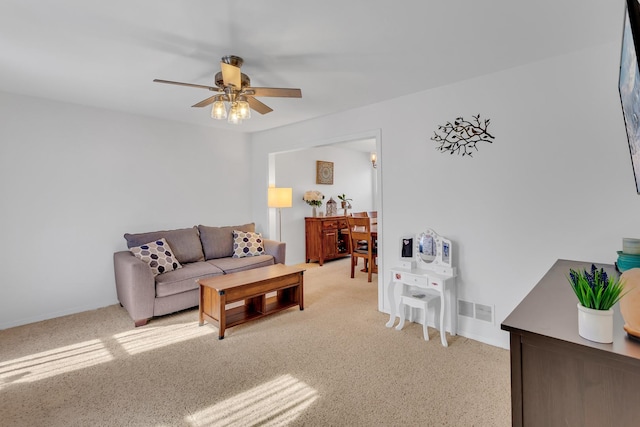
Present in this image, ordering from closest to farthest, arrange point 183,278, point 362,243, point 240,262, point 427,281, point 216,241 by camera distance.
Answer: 1. point 427,281
2. point 183,278
3. point 240,262
4. point 216,241
5. point 362,243

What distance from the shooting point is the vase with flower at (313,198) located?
19.4 feet

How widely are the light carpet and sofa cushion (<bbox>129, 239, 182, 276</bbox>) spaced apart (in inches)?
22.6

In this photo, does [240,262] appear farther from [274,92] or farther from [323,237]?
[274,92]

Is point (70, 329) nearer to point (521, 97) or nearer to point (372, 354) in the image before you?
point (372, 354)

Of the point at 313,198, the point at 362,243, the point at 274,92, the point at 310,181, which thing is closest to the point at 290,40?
the point at 274,92

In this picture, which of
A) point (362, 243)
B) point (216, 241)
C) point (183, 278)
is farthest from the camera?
point (362, 243)

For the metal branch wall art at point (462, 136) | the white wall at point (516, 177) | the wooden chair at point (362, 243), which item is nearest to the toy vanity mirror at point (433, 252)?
the white wall at point (516, 177)

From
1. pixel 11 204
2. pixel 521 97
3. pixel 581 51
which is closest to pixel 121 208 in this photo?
pixel 11 204

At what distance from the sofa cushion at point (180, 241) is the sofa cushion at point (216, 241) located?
0.10 meters

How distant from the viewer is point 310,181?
614 cm

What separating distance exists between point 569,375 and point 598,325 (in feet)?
0.63

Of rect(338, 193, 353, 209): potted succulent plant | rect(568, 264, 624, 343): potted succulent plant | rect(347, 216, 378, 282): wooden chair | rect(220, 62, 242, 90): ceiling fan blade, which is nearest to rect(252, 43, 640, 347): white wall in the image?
rect(347, 216, 378, 282): wooden chair

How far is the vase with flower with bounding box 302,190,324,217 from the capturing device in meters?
5.92

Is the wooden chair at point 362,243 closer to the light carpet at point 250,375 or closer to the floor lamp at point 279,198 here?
the floor lamp at point 279,198
